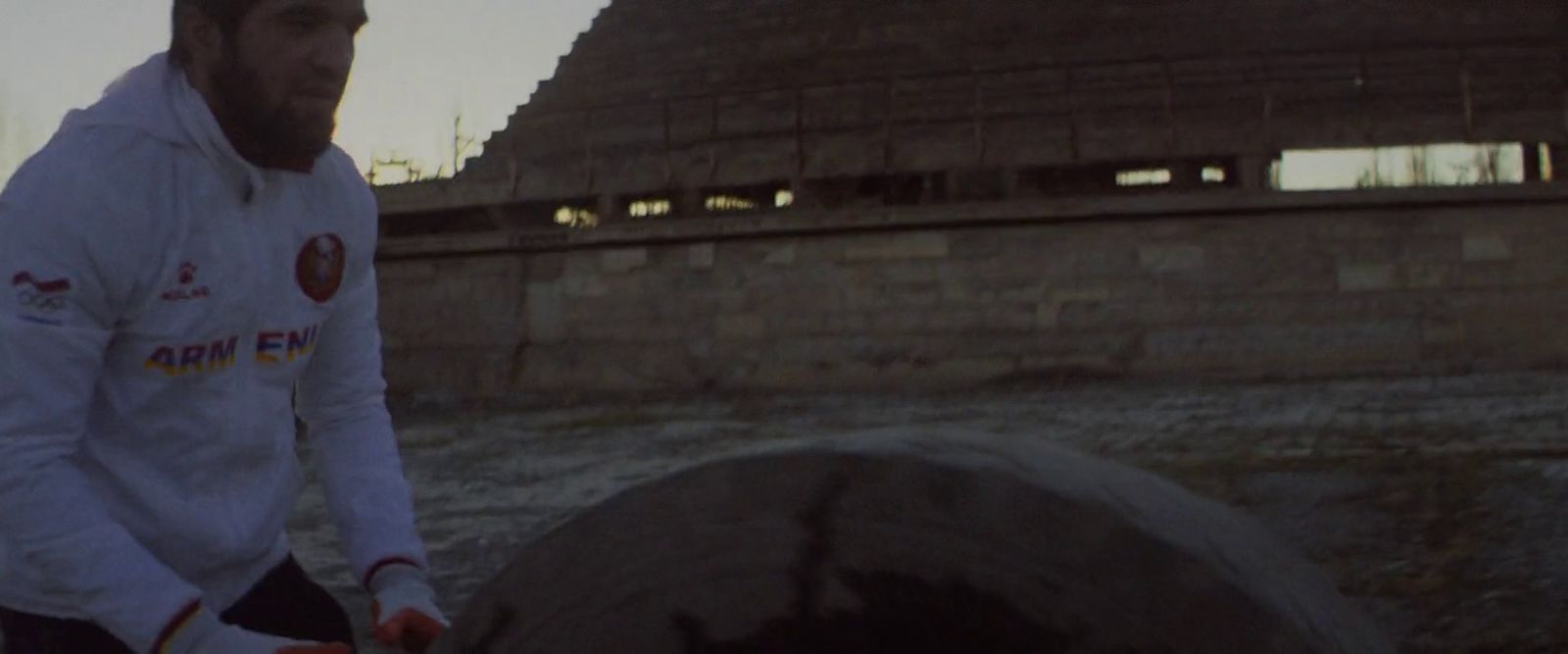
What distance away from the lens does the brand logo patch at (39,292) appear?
1.29 meters

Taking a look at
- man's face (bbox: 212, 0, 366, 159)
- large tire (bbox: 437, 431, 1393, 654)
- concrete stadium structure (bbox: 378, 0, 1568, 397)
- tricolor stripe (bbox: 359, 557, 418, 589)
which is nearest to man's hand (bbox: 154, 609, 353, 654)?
tricolor stripe (bbox: 359, 557, 418, 589)

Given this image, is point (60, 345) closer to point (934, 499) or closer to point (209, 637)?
point (209, 637)

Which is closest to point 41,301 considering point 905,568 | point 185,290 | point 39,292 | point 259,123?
point 39,292

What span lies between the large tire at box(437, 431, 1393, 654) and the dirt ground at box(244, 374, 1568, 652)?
0.28 ft

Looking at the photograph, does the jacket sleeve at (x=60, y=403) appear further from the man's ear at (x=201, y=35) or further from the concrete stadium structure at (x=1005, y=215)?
the concrete stadium structure at (x=1005, y=215)

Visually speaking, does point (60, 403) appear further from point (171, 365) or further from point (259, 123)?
point (259, 123)

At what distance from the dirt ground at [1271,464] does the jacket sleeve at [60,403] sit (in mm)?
468

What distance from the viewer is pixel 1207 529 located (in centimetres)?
92

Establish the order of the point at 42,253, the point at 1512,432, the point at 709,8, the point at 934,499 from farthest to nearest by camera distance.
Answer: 1. the point at 709,8
2. the point at 1512,432
3. the point at 42,253
4. the point at 934,499

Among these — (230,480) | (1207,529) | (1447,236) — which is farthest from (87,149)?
(1447,236)

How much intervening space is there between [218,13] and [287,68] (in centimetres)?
9

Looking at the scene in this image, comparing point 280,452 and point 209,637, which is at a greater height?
point 280,452

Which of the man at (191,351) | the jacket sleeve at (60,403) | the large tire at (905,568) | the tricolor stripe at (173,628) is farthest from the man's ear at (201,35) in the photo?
the large tire at (905,568)

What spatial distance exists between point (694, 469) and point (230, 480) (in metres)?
0.84
